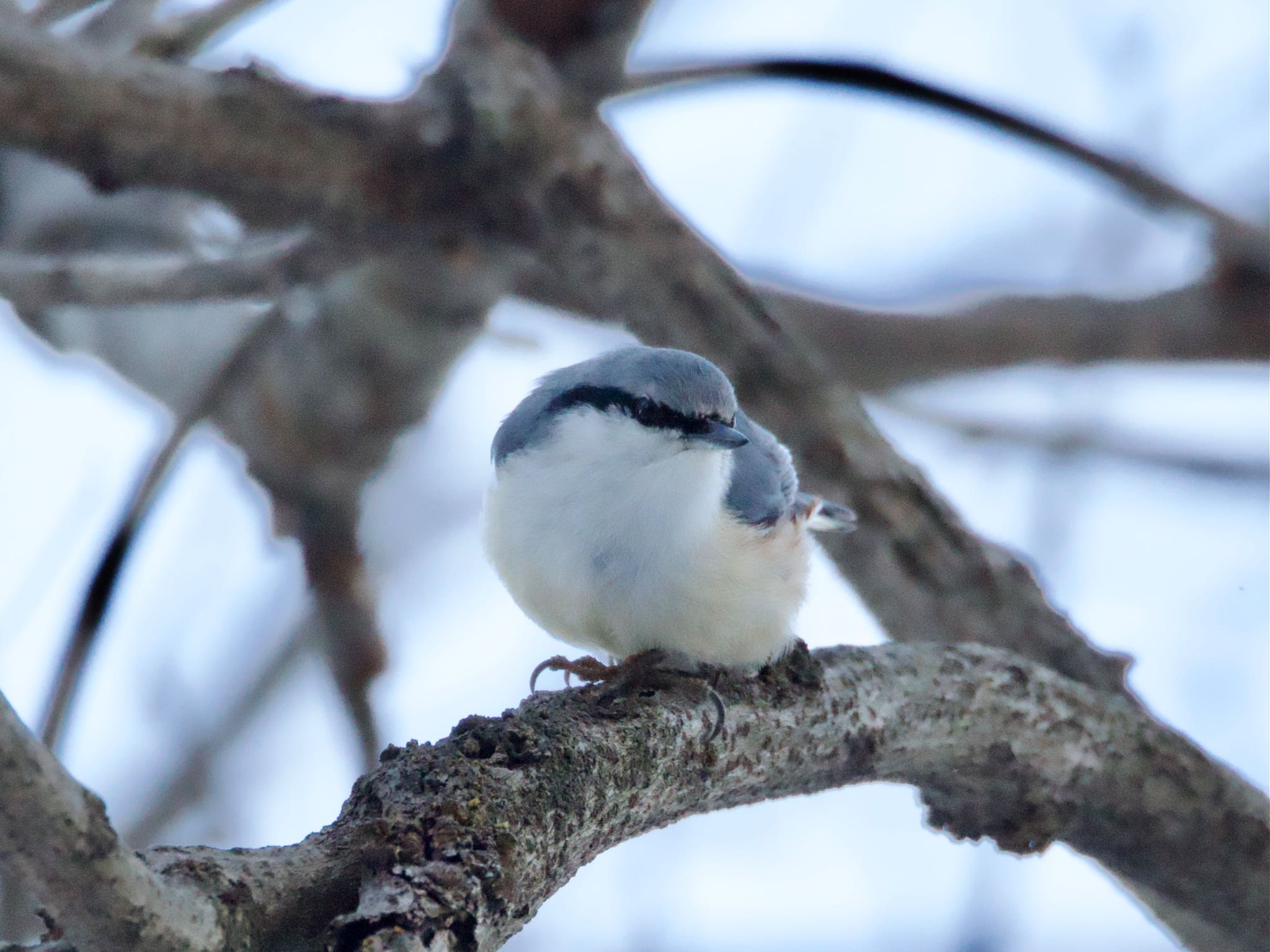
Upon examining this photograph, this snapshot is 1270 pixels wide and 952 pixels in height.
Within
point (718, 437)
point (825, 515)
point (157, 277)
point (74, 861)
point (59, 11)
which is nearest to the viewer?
point (74, 861)

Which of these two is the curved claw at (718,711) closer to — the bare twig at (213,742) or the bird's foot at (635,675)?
the bird's foot at (635,675)

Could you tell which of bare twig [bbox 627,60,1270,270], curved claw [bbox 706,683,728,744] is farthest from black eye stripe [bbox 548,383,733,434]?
bare twig [bbox 627,60,1270,270]

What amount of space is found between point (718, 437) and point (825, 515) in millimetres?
364

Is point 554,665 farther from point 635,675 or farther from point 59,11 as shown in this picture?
point 59,11

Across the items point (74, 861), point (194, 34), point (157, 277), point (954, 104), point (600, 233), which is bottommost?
point (74, 861)

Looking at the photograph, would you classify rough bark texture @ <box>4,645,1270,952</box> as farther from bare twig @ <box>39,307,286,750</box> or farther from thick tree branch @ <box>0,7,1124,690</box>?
bare twig @ <box>39,307,286,750</box>

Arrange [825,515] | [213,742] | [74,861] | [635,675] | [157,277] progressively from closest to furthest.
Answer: [74,861] < [635,675] < [157,277] < [825,515] < [213,742]

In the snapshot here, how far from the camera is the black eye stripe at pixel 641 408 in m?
1.88

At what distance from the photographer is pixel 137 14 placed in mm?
2453

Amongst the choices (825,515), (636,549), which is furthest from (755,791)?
(825,515)

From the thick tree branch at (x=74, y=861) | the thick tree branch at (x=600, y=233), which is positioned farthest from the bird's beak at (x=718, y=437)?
the thick tree branch at (x=74, y=861)

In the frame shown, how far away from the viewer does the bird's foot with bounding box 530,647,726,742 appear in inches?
61.0

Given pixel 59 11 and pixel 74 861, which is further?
pixel 59 11

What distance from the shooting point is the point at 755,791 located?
5.21ft
